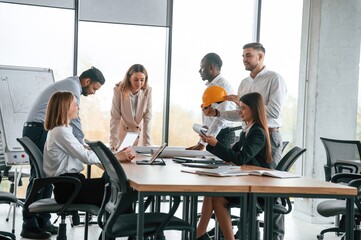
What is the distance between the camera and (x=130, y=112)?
6.64 metres

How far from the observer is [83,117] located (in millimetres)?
7590

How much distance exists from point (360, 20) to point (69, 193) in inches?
179

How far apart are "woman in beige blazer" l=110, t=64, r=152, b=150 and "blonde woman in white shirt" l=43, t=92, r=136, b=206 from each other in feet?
5.56

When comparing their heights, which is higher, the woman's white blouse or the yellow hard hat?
the yellow hard hat

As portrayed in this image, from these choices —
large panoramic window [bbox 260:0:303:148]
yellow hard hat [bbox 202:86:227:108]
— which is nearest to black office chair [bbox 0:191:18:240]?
yellow hard hat [bbox 202:86:227:108]

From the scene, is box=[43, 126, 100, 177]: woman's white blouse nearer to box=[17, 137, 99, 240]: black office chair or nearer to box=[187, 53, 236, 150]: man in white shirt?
box=[17, 137, 99, 240]: black office chair

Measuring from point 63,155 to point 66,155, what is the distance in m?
0.02

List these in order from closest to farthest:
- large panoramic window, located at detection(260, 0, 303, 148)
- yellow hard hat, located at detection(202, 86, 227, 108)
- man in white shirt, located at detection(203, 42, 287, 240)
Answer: yellow hard hat, located at detection(202, 86, 227, 108)
man in white shirt, located at detection(203, 42, 287, 240)
large panoramic window, located at detection(260, 0, 303, 148)

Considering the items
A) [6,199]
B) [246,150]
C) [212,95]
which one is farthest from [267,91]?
[6,199]

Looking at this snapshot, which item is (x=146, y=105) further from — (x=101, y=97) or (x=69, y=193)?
(x=69, y=193)

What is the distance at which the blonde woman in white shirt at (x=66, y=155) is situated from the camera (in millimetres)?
4465

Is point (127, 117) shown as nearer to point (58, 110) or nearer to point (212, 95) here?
point (212, 95)

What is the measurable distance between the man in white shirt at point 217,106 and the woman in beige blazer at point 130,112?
699 millimetres

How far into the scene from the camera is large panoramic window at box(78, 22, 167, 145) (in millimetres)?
7512
